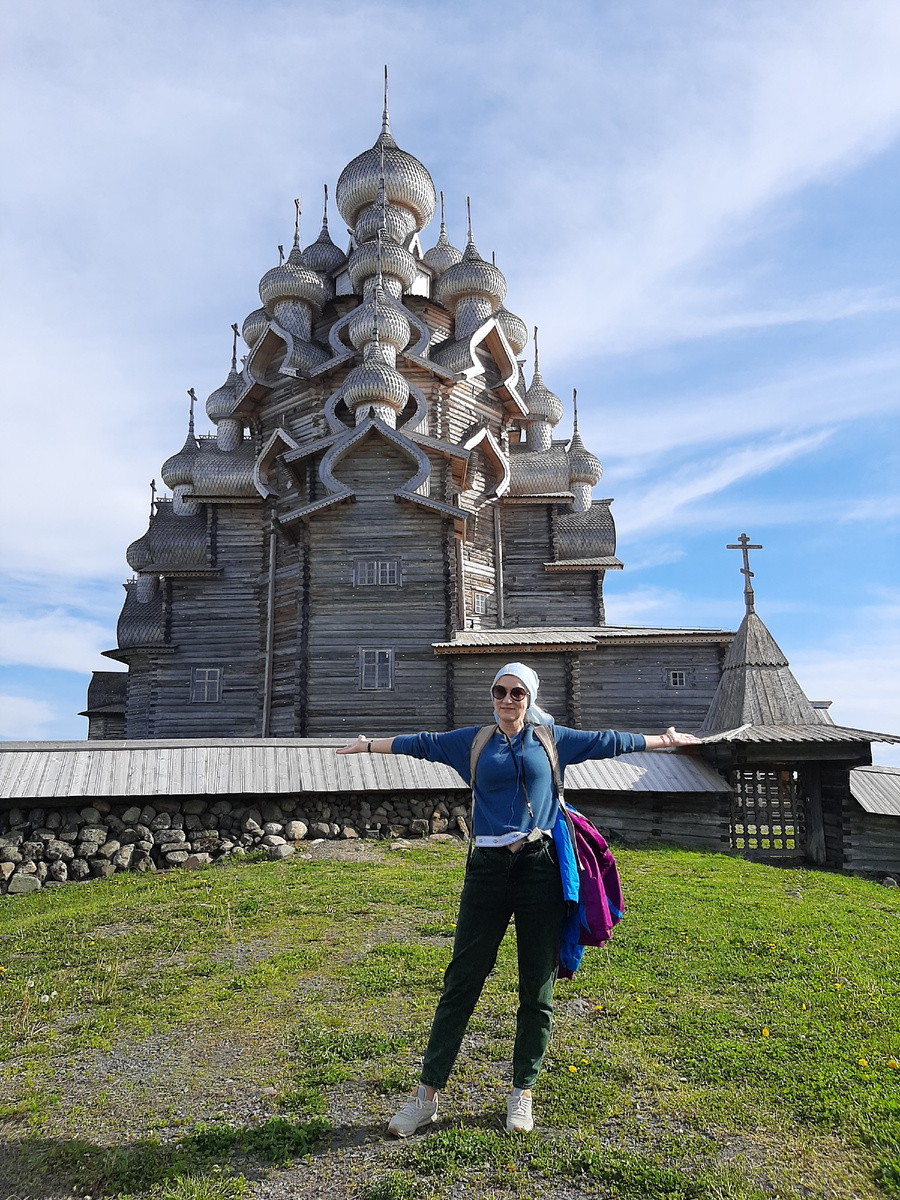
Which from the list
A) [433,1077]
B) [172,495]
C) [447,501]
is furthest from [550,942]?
[172,495]

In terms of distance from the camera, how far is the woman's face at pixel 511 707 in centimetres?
381

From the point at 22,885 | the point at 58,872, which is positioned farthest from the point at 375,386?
the point at 22,885

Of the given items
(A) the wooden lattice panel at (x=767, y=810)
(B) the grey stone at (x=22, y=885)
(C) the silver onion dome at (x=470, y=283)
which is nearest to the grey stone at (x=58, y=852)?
(B) the grey stone at (x=22, y=885)

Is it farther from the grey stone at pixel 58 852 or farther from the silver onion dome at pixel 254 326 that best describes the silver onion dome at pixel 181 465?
the grey stone at pixel 58 852

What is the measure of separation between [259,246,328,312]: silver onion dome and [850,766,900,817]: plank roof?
1975cm

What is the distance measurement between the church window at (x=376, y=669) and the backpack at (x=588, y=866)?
14.0m

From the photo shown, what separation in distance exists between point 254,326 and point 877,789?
20.9m

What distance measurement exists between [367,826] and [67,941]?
198 inches

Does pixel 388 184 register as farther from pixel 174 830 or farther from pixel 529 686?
pixel 529 686

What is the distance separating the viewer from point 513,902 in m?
3.66

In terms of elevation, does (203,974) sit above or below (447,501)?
below

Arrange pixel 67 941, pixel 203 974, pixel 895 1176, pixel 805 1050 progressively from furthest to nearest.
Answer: pixel 67 941
pixel 203 974
pixel 805 1050
pixel 895 1176

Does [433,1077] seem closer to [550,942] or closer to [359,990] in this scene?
[550,942]

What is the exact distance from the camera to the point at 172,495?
92.0 ft
